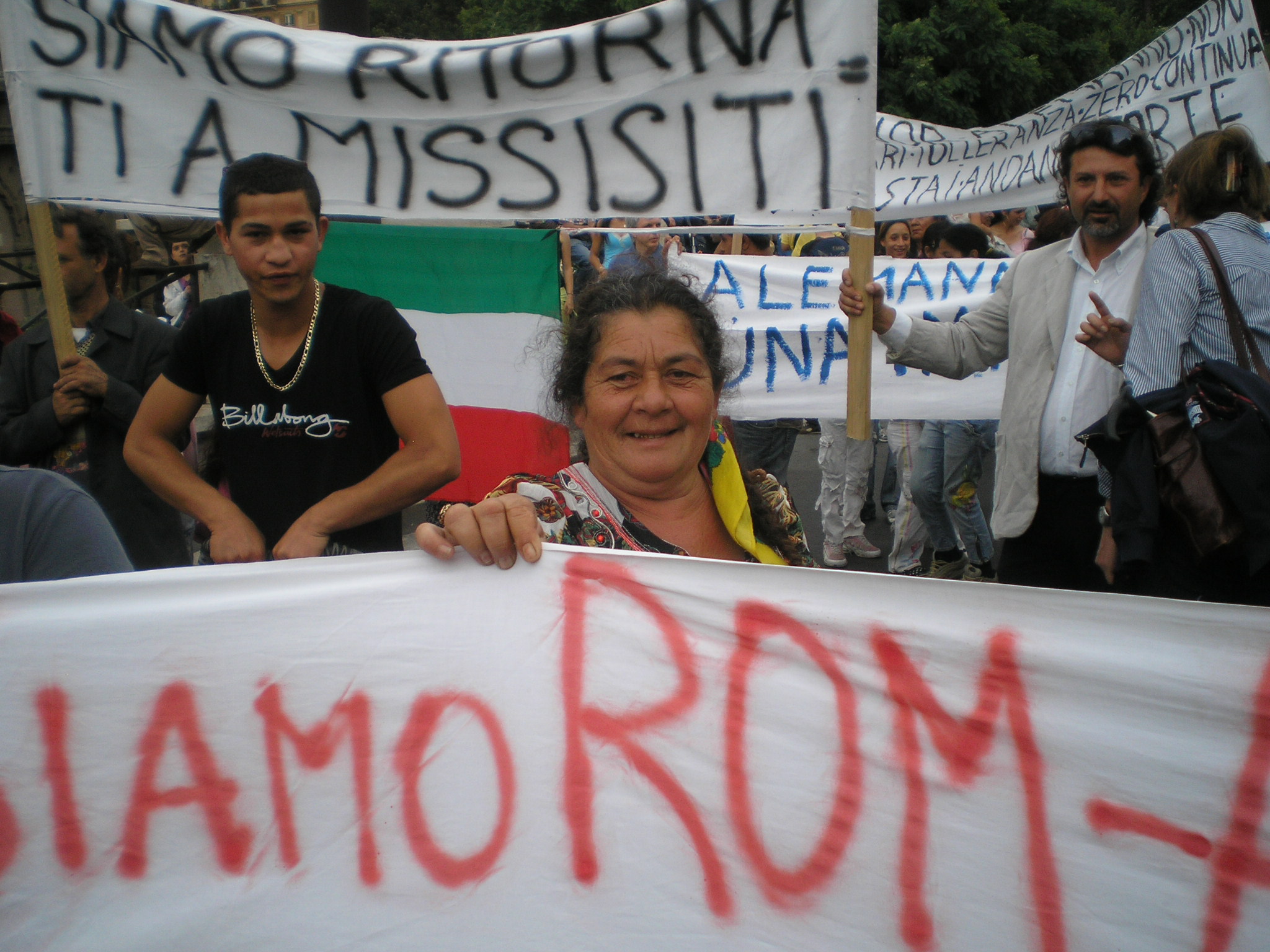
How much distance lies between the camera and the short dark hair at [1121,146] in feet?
9.25

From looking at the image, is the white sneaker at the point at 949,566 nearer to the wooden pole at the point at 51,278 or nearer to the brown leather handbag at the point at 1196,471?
the brown leather handbag at the point at 1196,471

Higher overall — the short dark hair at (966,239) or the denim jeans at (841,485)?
the short dark hair at (966,239)

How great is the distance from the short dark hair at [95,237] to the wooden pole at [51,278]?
545 millimetres

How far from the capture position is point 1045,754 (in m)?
1.46

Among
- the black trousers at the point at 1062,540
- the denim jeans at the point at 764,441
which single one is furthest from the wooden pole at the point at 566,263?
the black trousers at the point at 1062,540

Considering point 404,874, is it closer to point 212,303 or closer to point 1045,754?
point 1045,754

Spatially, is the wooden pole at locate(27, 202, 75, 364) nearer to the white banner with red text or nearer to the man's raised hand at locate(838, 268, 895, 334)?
the white banner with red text

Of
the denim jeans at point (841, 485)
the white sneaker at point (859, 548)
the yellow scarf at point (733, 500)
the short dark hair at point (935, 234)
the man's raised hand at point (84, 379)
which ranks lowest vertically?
the white sneaker at point (859, 548)

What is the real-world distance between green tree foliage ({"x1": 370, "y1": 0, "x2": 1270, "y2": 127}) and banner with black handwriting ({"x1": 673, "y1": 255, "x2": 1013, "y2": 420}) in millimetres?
12567

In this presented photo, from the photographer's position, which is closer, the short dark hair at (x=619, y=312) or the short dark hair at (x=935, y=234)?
the short dark hair at (x=619, y=312)

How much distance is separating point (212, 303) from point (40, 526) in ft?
3.09

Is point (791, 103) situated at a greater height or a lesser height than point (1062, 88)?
lesser

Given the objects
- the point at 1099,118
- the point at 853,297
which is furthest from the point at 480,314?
the point at 1099,118

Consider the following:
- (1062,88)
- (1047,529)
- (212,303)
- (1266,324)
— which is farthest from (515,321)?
(1062,88)
